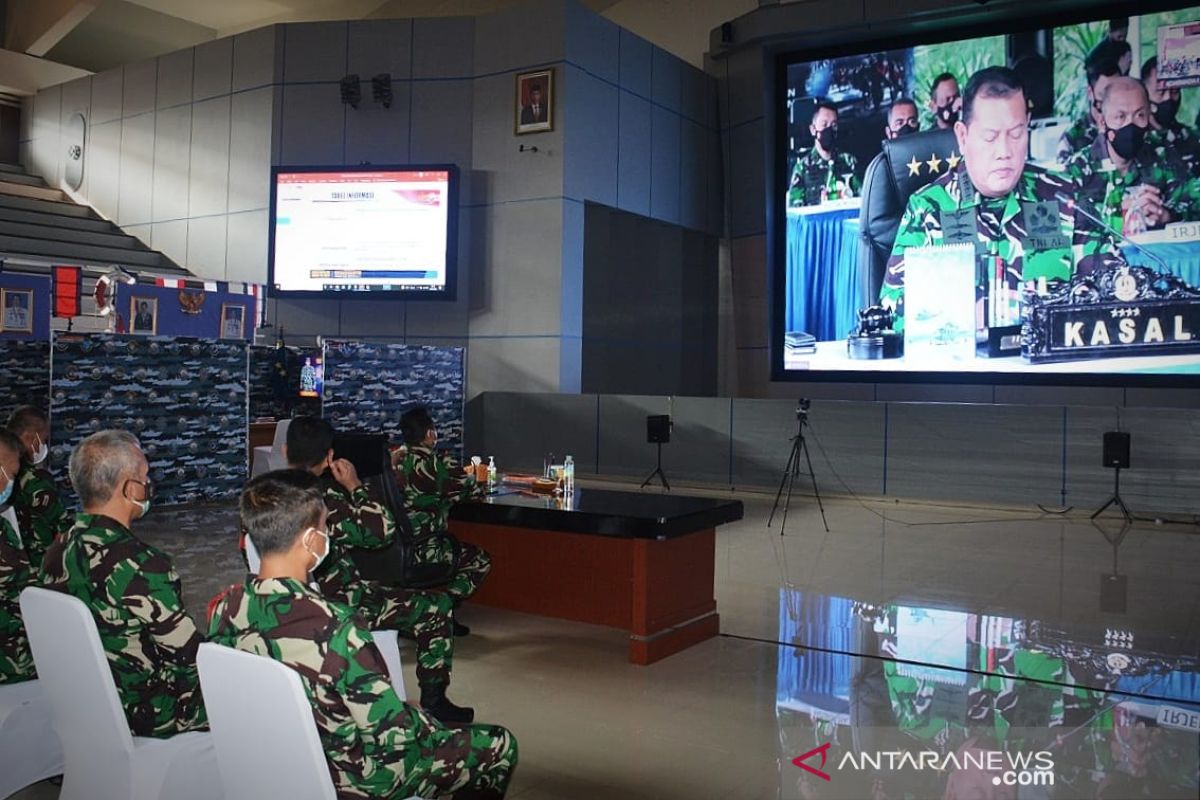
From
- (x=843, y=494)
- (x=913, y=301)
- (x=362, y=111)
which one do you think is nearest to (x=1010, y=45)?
(x=913, y=301)

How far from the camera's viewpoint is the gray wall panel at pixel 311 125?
1323 cm

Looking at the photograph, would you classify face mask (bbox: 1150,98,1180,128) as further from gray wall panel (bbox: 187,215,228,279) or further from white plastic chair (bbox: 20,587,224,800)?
gray wall panel (bbox: 187,215,228,279)

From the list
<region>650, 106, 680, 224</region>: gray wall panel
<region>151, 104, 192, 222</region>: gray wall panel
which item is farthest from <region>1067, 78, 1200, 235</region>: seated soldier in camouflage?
<region>151, 104, 192, 222</region>: gray wall panel

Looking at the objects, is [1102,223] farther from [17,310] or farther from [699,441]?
[17,310]

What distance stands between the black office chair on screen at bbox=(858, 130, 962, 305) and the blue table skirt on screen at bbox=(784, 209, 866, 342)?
138 mm

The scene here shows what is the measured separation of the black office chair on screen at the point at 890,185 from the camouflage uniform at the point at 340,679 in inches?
423

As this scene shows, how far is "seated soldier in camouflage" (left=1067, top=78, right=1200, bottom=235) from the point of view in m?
10.5

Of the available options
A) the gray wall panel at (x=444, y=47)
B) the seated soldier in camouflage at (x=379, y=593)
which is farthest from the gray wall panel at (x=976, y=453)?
the seated soldier in camouflage at (x=379, y=593)

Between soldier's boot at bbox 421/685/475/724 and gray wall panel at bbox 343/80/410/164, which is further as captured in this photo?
gray wall panel at bbox 343/80/410/164

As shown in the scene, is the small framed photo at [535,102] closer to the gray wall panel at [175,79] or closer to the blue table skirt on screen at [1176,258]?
the gray wall panel at [175,79]

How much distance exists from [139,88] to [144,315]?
7.47 metres

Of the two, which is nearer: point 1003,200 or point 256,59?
point 1003,200

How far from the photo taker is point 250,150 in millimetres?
13672

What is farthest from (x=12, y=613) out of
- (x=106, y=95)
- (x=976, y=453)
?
(x=106, y=95)
